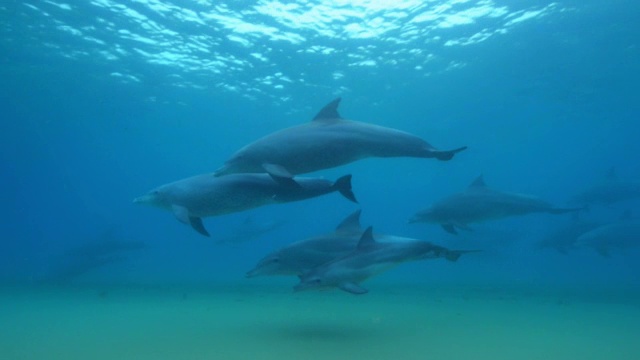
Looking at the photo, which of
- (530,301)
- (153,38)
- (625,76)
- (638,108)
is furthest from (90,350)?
(638,108)

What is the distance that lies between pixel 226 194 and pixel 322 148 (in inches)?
68.3

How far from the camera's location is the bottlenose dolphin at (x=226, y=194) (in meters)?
6.51

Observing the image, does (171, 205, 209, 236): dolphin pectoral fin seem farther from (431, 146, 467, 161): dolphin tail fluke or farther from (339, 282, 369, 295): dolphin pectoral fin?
(431, 146, 467, 161): dolphin tail fluke

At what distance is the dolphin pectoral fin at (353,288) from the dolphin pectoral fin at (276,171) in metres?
1.74

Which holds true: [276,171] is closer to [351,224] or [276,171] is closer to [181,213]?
[181,213]

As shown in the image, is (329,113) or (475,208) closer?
(329,113)

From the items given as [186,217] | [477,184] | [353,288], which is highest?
[186,217]

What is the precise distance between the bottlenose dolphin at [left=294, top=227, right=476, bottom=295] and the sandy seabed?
0.90 meters

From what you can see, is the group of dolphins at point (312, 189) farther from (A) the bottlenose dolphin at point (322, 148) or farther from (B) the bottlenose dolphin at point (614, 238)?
(B) the bottlenose dolphin at point (614, 238)

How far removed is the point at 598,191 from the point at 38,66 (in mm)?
30957

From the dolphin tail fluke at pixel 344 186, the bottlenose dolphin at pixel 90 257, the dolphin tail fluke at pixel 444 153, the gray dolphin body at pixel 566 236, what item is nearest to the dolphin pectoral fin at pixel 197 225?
the dolphin tail fluke at pixel 344 186

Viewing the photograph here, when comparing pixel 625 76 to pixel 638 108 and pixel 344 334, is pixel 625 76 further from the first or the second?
pixel 344 334

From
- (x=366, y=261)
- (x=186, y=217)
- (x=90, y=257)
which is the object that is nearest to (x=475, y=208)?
(x=366, y=261)

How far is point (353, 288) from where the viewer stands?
6121 millimetres
